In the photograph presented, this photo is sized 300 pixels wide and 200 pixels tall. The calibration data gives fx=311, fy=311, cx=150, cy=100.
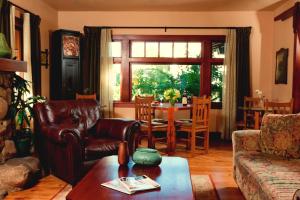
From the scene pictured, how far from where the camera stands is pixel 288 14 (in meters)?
5.27

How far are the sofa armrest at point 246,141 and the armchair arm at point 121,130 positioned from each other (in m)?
1.25

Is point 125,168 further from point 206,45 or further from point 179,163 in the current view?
point 206,45

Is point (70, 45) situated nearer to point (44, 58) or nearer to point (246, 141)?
point (44, 58)

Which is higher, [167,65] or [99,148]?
[167,65]


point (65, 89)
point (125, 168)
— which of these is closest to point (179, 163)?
point (125, 168)

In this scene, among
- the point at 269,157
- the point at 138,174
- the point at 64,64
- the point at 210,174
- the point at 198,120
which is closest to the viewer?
the point at 138,174

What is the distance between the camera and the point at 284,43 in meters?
5.58

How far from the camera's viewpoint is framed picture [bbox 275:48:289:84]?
5441mm

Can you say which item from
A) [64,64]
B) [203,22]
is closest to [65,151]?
[64,64]

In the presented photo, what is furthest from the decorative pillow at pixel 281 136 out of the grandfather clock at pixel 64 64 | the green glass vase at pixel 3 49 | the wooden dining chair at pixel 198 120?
the grandfather clock at pixel 64 64

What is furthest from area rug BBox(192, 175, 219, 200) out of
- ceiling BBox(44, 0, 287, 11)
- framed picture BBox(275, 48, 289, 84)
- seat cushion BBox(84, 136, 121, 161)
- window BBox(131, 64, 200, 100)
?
ceiling BBox(44, 0, 287, 11)

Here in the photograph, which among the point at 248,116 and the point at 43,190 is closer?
the point at 43,190

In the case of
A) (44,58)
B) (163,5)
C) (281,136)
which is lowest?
(281,136)

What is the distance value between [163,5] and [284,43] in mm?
2301
